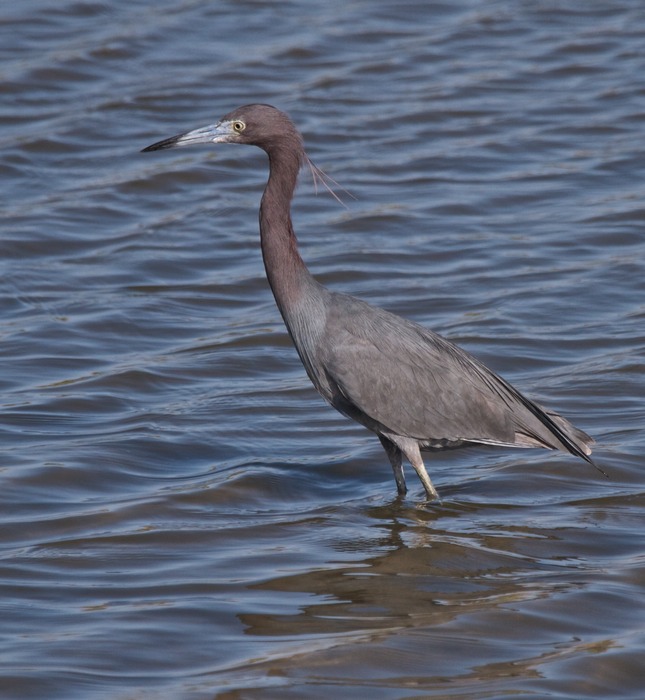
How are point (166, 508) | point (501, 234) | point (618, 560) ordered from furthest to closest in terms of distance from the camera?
1. point (501, 234)
2. point (166, 508)
3. point (618, 560)

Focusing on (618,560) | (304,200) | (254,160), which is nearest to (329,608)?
(618,560)

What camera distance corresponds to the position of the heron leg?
28.6 ft

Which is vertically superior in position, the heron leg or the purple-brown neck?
the purple-brown neck

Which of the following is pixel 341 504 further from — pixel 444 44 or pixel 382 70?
pixel 444 44

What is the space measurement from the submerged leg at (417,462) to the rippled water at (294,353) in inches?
5.6

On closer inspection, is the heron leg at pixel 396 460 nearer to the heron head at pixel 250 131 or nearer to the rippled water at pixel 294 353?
the rippled water at pixel 294 353

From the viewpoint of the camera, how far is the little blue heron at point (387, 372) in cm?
859

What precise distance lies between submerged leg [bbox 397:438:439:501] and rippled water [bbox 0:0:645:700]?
14 cm

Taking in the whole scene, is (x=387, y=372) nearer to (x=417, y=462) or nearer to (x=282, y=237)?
(x=417, y=462)

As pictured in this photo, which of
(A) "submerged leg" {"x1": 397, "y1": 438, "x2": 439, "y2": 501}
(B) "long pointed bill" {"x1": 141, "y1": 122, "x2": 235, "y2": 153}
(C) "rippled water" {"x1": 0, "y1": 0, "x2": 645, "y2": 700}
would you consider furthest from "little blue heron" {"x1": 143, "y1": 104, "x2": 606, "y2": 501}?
(C) "rippled water" {"x1": 0, "y1": 0, "x2": 645, "y2": 700}

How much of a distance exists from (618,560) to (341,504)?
6.08 feet

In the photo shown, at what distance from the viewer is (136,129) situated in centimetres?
1639

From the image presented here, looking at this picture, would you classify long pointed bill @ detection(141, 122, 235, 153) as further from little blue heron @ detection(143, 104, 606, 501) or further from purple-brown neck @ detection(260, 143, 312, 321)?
purple-brown neck @ detection(260, 143, 312, 321)

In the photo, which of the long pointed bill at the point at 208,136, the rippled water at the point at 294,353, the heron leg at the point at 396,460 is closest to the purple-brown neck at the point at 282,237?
the long pointed bill at the point at 208,136
